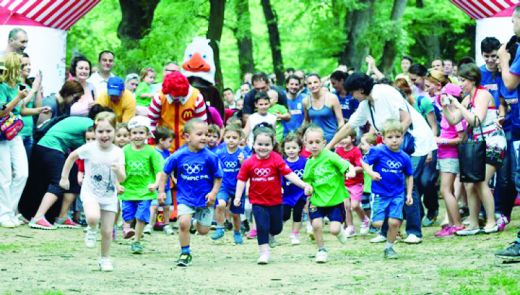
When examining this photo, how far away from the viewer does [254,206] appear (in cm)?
1251

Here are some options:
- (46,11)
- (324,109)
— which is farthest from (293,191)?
(46,11)

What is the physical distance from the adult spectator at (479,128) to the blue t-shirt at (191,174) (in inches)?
132

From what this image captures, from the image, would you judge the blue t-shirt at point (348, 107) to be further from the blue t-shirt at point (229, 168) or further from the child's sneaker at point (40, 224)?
the child's sneaker at point (40, 224)

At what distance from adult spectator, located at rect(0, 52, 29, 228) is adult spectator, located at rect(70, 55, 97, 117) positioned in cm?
103

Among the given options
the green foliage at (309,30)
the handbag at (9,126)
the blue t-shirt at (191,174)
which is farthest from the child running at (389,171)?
the green foliage at (309,30)

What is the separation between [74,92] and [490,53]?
19.0 feet

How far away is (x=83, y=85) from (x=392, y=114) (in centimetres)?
515

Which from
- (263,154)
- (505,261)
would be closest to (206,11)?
(263,154)

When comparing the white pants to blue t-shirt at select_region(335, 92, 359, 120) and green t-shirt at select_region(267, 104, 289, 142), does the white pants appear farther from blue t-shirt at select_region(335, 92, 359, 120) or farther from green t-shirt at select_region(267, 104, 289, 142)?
blue t-shirt at select_region(335, 92, 359, 120)

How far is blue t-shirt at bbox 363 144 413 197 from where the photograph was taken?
13109 mm

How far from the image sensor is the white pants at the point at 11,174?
15.5 metres

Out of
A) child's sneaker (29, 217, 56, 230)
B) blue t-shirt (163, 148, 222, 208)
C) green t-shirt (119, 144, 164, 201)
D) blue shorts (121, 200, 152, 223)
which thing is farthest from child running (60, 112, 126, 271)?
child's sneaker (29, 217, 56, 230)

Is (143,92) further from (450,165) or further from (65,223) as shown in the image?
(450,165)

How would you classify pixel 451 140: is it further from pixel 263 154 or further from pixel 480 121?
pixel 263 154
